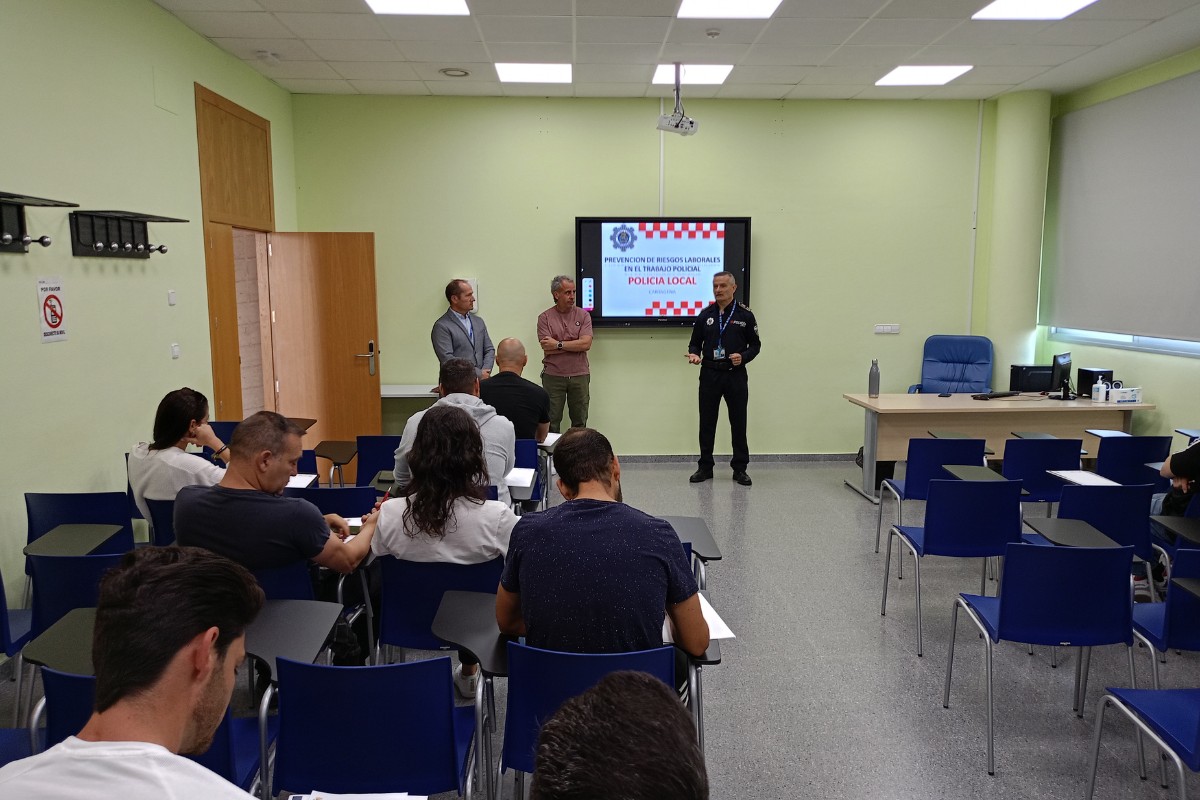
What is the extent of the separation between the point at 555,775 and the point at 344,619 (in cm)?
243

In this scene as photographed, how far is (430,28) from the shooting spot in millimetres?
5242

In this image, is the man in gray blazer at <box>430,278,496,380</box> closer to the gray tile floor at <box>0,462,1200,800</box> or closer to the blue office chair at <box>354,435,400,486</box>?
the blue office chair at <box>354,435,400,486</box>

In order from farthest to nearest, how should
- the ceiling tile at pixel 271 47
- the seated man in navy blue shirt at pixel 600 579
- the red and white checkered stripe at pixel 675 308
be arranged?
the red and white checkered stripe at pixel 675 308
the ceiling tile at pixel 271 47
the seated man in navy blue shirt at pixel 600 579

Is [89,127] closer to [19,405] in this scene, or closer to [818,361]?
[19,405]

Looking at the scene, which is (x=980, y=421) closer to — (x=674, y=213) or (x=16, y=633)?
(x=674, y=213)

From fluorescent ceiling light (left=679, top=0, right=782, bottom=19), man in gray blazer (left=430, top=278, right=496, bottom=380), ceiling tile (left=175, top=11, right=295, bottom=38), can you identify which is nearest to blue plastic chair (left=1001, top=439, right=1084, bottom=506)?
fluorescent ceiling light (left=679, top=0, right=782, bottom=19)

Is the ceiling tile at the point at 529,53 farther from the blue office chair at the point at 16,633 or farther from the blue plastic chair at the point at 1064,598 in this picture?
the blue plastic chair at the point at 1064,598

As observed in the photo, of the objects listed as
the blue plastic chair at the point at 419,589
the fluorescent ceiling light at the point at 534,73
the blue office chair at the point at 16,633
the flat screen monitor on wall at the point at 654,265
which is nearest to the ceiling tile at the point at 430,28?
the fluorescent ceiling light at the point at 534,73

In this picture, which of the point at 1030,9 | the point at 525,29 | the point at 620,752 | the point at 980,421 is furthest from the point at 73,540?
the point at 980,421

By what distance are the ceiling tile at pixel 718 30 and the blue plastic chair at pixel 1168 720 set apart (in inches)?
170

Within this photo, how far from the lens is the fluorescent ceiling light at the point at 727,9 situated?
4824 millimetres

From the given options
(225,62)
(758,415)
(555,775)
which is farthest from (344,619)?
(758,415)

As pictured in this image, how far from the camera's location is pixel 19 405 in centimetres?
362

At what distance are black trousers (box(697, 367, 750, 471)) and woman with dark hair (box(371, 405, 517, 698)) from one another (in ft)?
14.2
